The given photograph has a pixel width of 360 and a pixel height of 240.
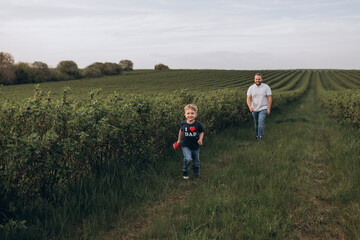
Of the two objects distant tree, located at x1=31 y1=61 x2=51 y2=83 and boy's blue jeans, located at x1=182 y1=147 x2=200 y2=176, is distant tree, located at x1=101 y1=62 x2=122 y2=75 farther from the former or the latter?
boy's blue jeans, located at x1=182 y1=147 x2=200 y2=176

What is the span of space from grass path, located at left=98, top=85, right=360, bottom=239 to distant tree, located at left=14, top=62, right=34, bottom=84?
55.4m

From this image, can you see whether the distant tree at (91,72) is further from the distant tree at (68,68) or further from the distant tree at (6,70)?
the distant tree at (6,70)

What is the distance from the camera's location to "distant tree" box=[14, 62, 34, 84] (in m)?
49.2

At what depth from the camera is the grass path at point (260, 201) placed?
9.38 feet

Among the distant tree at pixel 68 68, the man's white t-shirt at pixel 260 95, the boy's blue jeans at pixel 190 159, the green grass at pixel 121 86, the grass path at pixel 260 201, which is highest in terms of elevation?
the distant tree at pixel 68 68

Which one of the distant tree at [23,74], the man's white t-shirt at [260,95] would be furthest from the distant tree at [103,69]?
the man's white t-shirt at [260,95]

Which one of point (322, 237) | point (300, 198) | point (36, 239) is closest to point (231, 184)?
point (300, 198)

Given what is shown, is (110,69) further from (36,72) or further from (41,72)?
(36,72)

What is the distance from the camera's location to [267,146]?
6.77 m

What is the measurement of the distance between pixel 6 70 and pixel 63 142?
55948mm

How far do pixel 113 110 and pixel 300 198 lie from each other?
3308 mm

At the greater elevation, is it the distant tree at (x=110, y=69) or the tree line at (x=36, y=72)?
the distant tree at (x=110, y=69)

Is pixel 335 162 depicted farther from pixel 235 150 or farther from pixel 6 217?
pixel 6 217

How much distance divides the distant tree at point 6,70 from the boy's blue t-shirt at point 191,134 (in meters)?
54.7
